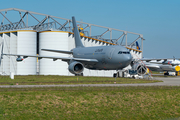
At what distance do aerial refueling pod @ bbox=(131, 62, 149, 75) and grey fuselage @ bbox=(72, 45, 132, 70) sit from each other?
12.9 feet

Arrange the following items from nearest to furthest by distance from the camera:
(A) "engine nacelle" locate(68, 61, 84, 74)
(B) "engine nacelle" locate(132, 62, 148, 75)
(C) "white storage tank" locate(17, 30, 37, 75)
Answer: (A) "engine nacelle" locate(68, 61, 84, 74)
(B) "engine nacelle" locate(132, 62, 148, 75)
(C) "white storage tank" locate(17, 30, 37, 75)

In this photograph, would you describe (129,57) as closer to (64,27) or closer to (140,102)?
(140,102)

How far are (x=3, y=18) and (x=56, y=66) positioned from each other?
2942cm

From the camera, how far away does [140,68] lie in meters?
49.4

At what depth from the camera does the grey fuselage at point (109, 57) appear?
150ft

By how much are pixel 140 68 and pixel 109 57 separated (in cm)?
675

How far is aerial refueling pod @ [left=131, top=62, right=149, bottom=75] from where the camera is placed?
4972 centimetres

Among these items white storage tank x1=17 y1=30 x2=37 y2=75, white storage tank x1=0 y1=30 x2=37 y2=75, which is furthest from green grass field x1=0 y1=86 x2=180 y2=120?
white storage tank x1=0 y1=30 x2=37 y2=75

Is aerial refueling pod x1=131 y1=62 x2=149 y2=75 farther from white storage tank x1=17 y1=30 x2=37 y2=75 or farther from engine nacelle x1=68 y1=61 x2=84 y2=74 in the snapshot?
white storage tank x1=17 y1=30 x2=37 y2=75

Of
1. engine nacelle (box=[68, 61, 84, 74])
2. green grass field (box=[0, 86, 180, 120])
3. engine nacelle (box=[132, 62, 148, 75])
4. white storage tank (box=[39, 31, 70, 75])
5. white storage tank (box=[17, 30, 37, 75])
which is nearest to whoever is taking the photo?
green grass field (box=[0, 86, 180, 120])

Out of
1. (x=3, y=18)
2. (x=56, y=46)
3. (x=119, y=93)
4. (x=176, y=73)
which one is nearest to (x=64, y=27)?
(x=56, y=46)

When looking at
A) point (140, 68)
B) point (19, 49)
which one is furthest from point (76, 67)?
point (19, 49)

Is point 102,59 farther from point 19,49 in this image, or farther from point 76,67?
point 19,49

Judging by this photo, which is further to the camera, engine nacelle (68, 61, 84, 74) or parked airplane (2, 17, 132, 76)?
engine nacelle (68, 61, 84, 74)
